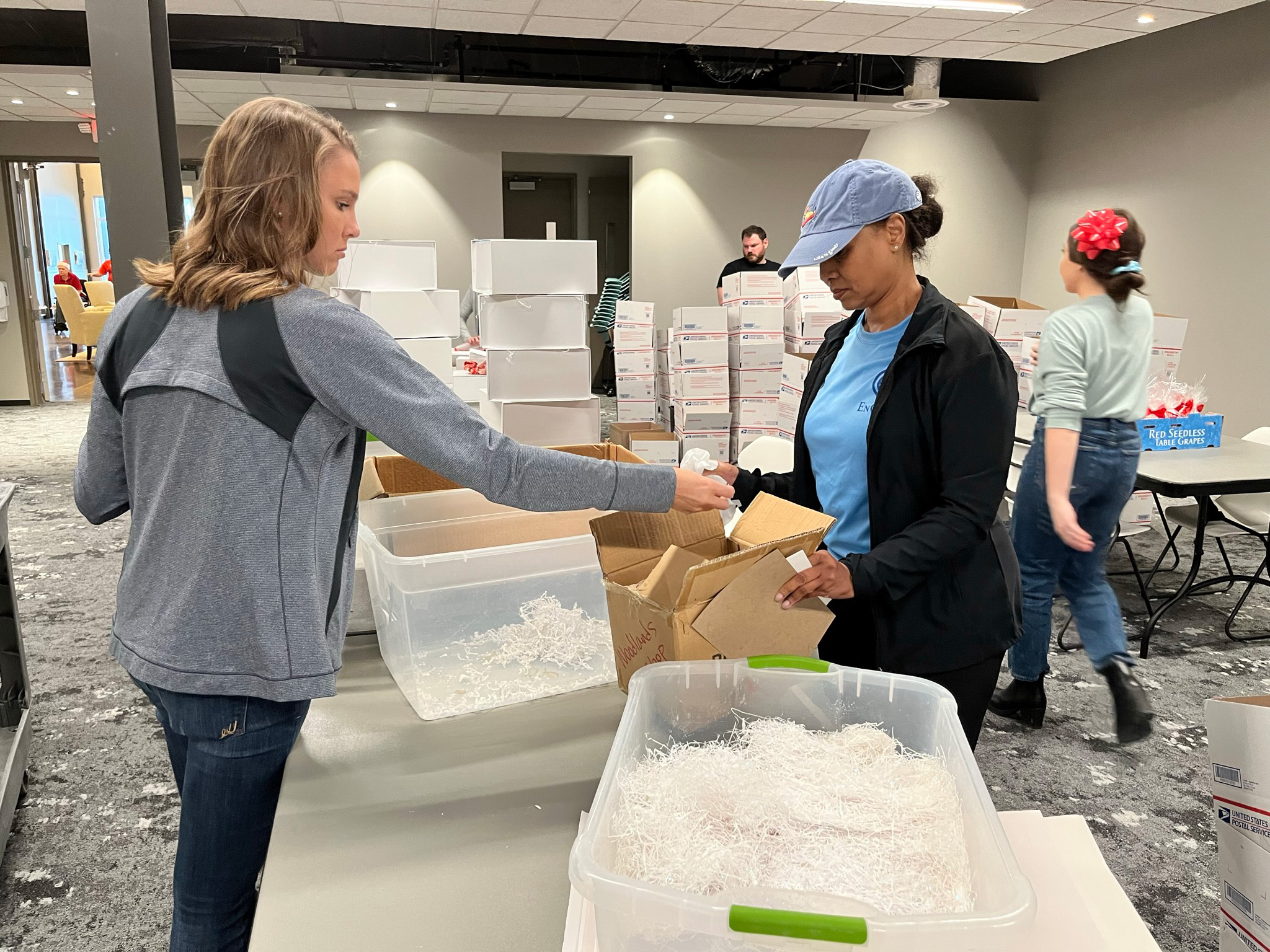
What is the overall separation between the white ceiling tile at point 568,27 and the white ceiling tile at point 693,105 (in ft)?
6.18

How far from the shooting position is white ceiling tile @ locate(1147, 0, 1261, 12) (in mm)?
5566

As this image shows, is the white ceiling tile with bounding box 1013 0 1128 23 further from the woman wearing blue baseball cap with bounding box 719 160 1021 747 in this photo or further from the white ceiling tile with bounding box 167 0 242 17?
the woman wearing blue baseball cap with bounding box 719 160 1021 747

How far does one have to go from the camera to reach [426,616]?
153cm

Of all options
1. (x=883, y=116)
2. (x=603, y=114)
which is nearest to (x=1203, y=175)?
(x=883, y=116)

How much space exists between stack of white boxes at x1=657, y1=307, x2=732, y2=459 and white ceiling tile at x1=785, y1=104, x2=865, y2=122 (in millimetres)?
3367

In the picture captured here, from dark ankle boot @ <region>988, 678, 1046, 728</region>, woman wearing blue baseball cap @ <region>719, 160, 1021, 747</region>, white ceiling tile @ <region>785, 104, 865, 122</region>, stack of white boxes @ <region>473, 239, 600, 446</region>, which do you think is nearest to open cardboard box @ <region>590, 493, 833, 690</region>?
woman wearing blue baseball cap @ <region>719, 160, 1021, 747</region>

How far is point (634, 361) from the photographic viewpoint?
6.92 meters

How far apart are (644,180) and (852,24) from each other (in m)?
3.56

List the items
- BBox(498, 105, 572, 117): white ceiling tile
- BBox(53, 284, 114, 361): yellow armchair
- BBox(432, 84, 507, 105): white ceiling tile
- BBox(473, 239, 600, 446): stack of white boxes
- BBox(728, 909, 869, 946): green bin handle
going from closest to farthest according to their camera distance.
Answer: BBox(728, 909, 869, 946): green bin handle < BBox(473, 239, 600, 446): stack of white boxes < BBox(432, 84, 507, 105): white ceiling tile < BBox(498, 105, 572, 117): white ceiling tile < BBox(53, 284, 114, 361): yellow armchair

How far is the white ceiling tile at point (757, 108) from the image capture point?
Result: 840 cm

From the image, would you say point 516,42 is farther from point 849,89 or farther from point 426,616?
point 426,616

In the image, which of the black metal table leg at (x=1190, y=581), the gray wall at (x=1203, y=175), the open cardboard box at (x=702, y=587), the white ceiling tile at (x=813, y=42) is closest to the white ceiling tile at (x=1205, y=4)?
the gray wall at (x=1203, y=175)

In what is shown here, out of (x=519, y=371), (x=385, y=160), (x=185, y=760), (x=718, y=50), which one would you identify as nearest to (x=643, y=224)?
(x=718, y=50)

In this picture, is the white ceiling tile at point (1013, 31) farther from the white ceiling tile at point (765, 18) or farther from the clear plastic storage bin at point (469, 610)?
the clear plastic storage bin at point (469, 610)
